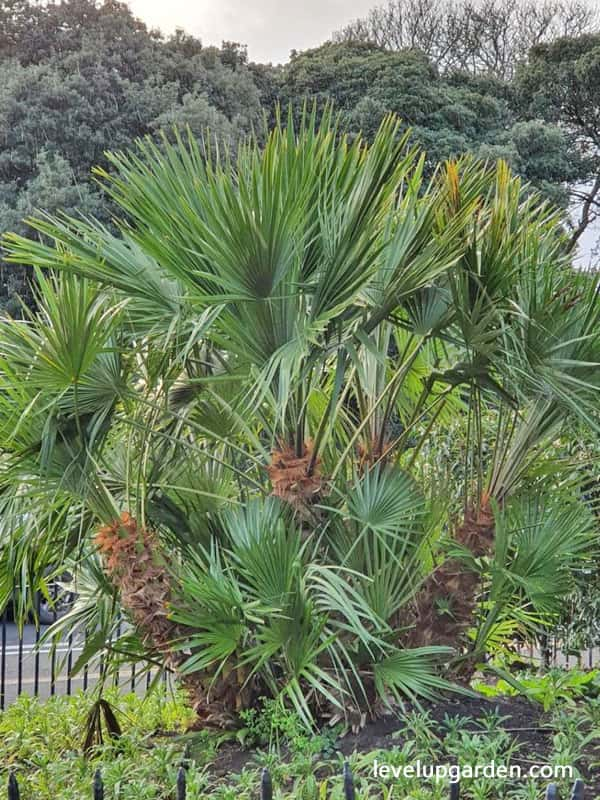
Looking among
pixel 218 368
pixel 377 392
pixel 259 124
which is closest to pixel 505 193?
pixel 377 392

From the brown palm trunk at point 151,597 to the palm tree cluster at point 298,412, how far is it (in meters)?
0.01

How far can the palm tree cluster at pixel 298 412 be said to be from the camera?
4148 mm

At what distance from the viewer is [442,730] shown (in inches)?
167

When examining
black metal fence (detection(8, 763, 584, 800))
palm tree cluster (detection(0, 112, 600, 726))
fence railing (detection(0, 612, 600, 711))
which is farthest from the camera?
fence railing (detection(0, 612, 600, 711))

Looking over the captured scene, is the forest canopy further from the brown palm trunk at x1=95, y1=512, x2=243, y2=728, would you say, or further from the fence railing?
the brown palm trunk at x1=95, y1=512, x2=243, y2=728

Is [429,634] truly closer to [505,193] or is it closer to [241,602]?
[241,602]

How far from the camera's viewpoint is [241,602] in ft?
13.4

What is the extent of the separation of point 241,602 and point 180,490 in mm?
976

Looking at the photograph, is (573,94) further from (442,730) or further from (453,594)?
(442,730)

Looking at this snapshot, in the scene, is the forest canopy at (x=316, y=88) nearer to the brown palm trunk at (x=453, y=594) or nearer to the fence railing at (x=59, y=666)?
the fence railing at (x=59, y=666)

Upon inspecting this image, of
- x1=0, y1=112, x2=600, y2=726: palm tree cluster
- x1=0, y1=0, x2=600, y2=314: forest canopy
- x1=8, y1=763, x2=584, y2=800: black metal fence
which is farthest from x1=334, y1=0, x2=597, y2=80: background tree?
x1=8, y1=763, x2=584, y2=800: black metal fence

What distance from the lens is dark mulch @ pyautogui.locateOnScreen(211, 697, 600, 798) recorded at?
13.6 feet

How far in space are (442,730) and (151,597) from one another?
4.71 ft

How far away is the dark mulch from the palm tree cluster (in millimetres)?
97
